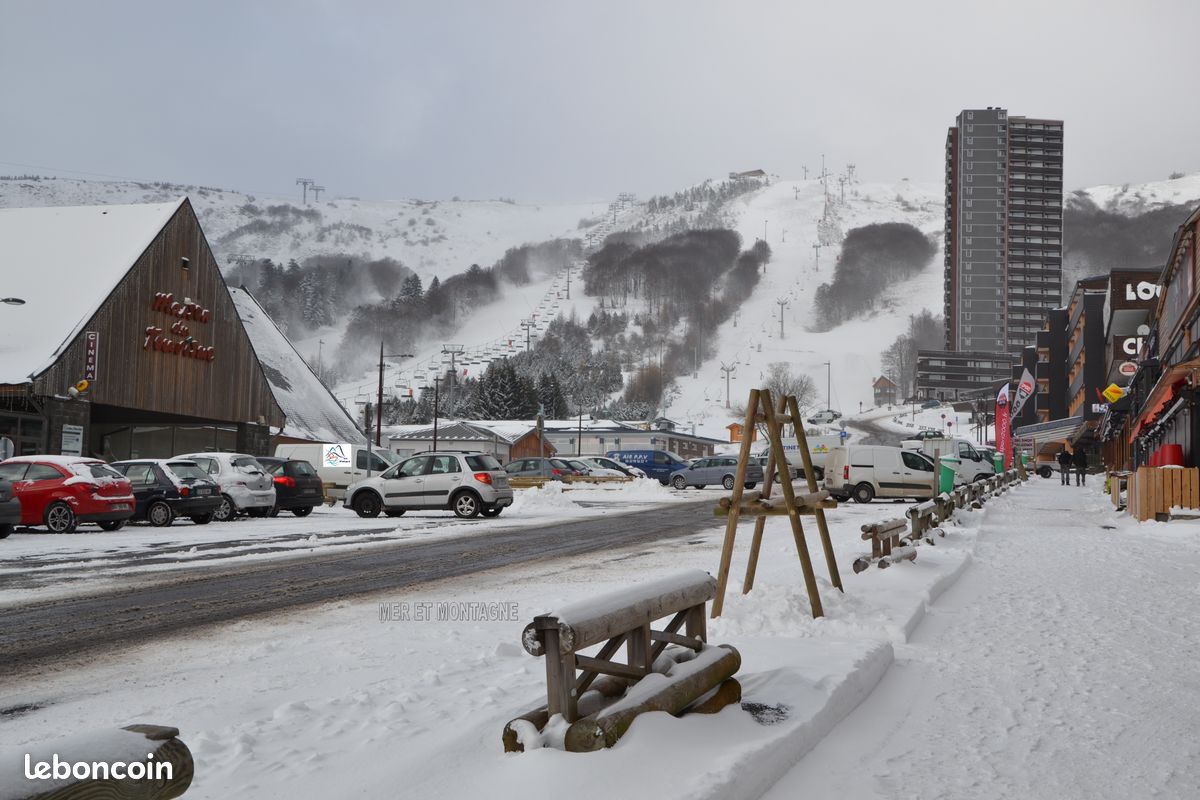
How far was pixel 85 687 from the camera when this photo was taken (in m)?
6.35

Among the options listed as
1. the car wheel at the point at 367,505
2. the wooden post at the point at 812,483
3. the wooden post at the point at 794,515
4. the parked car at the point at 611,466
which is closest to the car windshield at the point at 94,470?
the car wheel at the point at 367,505

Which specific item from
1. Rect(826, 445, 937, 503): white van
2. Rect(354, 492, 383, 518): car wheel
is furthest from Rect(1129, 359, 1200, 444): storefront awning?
Rect(354, 492, 383, 518): car wheel

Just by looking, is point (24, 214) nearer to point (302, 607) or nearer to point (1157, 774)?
point (302, 607)

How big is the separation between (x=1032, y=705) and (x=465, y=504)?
64.3 feet

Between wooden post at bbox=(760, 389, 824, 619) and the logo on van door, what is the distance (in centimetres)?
3083

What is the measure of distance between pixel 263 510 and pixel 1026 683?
21738 mm

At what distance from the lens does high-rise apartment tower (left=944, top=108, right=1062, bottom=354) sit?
593ft

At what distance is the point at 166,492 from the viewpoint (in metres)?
22.3

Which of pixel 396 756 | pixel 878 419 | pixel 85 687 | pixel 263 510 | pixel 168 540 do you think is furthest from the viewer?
pixel 878 419

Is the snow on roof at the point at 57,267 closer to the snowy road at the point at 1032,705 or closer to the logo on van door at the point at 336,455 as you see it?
the logo on van door at the point at 336,455

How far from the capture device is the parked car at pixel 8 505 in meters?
18.0

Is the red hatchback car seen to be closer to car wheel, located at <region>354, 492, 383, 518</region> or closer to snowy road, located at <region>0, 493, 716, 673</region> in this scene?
car wheel, located at <region>354, 492, 383, 518</region>

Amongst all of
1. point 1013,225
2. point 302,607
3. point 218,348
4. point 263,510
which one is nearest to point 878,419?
point 1013,225

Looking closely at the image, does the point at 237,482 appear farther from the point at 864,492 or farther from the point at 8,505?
the point at 864,492
